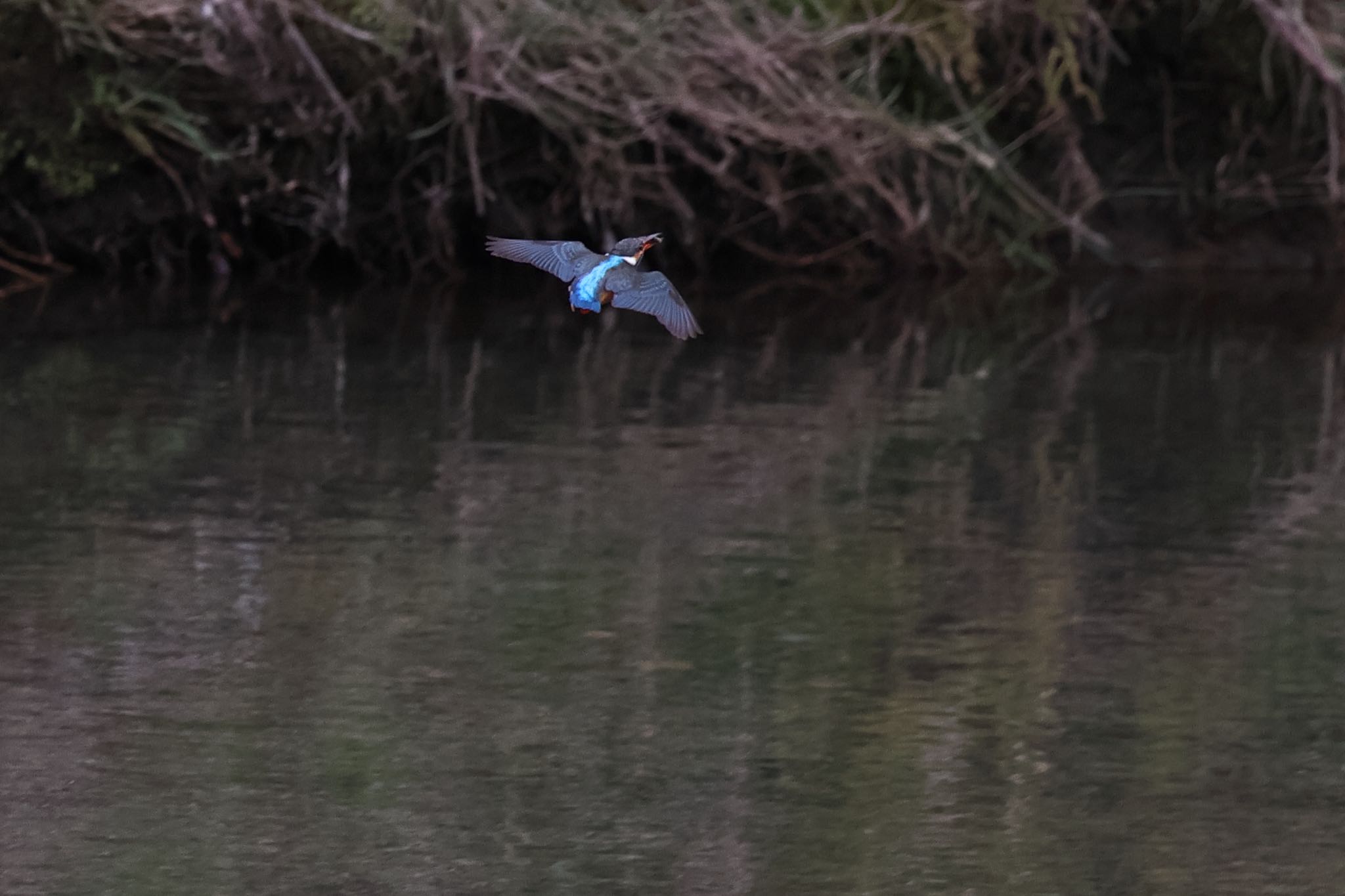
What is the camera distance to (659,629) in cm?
589

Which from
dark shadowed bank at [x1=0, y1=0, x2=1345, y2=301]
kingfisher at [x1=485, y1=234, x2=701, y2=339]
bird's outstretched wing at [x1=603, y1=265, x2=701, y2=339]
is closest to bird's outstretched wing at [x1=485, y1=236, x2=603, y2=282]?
kingfisher at [x1=485, y1=234, x2=701, y2=339]

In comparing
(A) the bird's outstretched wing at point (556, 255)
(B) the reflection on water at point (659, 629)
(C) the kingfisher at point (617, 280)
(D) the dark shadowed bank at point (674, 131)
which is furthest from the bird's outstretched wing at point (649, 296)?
(D) the dark shadowed bank at point (674, 131)

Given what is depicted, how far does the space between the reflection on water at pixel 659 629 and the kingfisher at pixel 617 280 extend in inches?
42.2

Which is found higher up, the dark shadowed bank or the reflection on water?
the dark shadowed bank

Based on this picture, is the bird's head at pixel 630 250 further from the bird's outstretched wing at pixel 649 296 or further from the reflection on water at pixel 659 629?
the reflection on water at pixel 659 629

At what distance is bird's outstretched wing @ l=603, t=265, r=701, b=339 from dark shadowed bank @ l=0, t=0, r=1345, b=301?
5.79 metres

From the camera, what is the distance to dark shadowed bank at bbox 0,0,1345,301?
10.0m

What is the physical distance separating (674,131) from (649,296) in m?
6.59

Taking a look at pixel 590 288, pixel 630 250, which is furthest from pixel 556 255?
pixel 590 288

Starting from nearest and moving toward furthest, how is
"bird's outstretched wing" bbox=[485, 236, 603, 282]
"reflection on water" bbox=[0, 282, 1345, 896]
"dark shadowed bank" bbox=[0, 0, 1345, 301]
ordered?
"bird's outstretched wing" bbox=[485, 236, 603, 282] → "reflection on water" bbox=[0, 282, 1345, 896] → "dark shadowed bank" bbox=[0, 0, 1345, 301]

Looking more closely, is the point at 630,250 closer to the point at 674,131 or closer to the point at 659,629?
the point at 659,629

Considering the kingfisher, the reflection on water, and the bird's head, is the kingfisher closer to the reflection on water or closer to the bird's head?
the bird's head

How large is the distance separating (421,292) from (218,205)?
1.10 meters

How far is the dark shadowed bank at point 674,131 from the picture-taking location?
10031 millimetres
